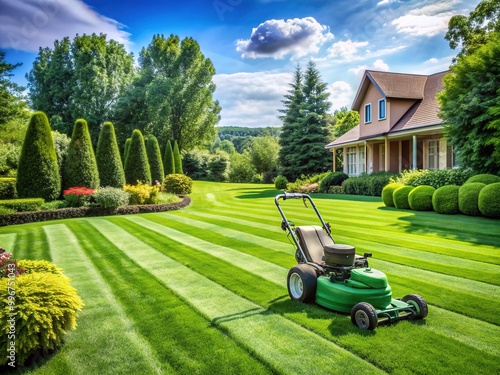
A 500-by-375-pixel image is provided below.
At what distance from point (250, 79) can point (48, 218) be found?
33.4 ft

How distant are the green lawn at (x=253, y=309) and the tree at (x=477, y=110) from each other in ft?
18.0

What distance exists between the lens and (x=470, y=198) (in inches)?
473

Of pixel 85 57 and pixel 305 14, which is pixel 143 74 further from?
pixel 305 14

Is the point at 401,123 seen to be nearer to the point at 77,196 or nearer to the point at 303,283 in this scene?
the point at 77,196

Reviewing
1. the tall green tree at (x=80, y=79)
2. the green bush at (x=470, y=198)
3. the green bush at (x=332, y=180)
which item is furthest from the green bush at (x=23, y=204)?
the tall green tree at (x=80, y=79)

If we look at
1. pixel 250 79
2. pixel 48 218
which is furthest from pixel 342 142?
pixel 48 218

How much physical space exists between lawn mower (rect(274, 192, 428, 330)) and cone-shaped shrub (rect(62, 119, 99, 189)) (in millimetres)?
16252

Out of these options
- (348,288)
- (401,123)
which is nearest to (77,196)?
(348,288)

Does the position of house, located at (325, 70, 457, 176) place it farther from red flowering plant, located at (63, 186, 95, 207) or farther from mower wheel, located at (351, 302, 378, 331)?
mower wheel, located at (351, 302, 378, 331)

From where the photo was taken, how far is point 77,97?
40.3m

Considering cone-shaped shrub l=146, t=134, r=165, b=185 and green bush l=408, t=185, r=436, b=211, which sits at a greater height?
cone-shaped shrub l=146, t=134, r=165, b=185

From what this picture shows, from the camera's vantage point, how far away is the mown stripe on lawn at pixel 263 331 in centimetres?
323

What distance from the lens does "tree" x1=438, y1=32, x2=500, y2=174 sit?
44.5 feet

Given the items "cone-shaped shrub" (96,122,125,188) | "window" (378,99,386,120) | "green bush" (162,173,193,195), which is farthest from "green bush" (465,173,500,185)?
"green bush" (162,173,193,195)
